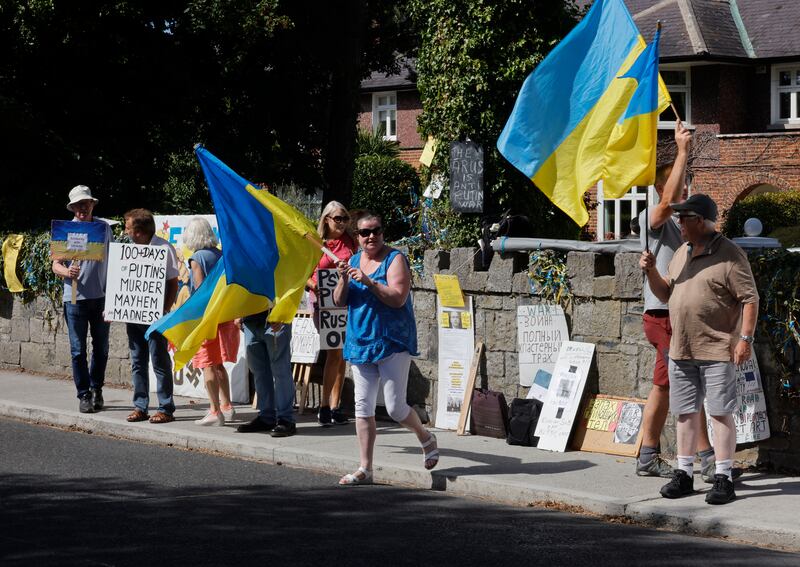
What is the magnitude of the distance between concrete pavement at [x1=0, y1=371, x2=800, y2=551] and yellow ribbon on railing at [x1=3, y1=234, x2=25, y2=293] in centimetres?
322

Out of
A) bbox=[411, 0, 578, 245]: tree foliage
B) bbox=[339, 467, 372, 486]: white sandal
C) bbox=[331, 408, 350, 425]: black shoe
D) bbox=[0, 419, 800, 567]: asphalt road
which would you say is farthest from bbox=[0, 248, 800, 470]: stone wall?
bbox=[411, 0, 578, 245]: tree foliage

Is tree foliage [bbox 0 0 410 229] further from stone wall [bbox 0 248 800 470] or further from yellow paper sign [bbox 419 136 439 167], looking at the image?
stone wall [bbox 0 248 800 470]

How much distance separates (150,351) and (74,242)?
4.71 ft

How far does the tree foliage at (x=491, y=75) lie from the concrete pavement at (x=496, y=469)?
610cm

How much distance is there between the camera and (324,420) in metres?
11.0

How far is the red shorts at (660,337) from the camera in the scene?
8312mm

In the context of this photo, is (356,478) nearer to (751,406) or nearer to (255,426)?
(255,426)

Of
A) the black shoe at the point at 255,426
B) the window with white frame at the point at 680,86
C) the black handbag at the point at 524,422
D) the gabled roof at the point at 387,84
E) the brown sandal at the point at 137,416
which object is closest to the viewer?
the black handbag at the point at 524,422

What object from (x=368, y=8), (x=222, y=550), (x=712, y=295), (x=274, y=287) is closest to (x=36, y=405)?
(x=274, y=287)

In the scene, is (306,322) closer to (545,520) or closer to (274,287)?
(274,287)

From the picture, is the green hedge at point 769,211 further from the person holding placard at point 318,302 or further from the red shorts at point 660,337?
the red shorts at point 660,337

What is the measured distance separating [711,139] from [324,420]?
2585 cm

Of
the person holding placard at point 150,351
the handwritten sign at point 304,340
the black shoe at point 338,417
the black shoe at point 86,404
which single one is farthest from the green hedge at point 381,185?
the black shoe at point 338,417

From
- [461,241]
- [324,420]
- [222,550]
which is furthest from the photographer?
[461,241]
